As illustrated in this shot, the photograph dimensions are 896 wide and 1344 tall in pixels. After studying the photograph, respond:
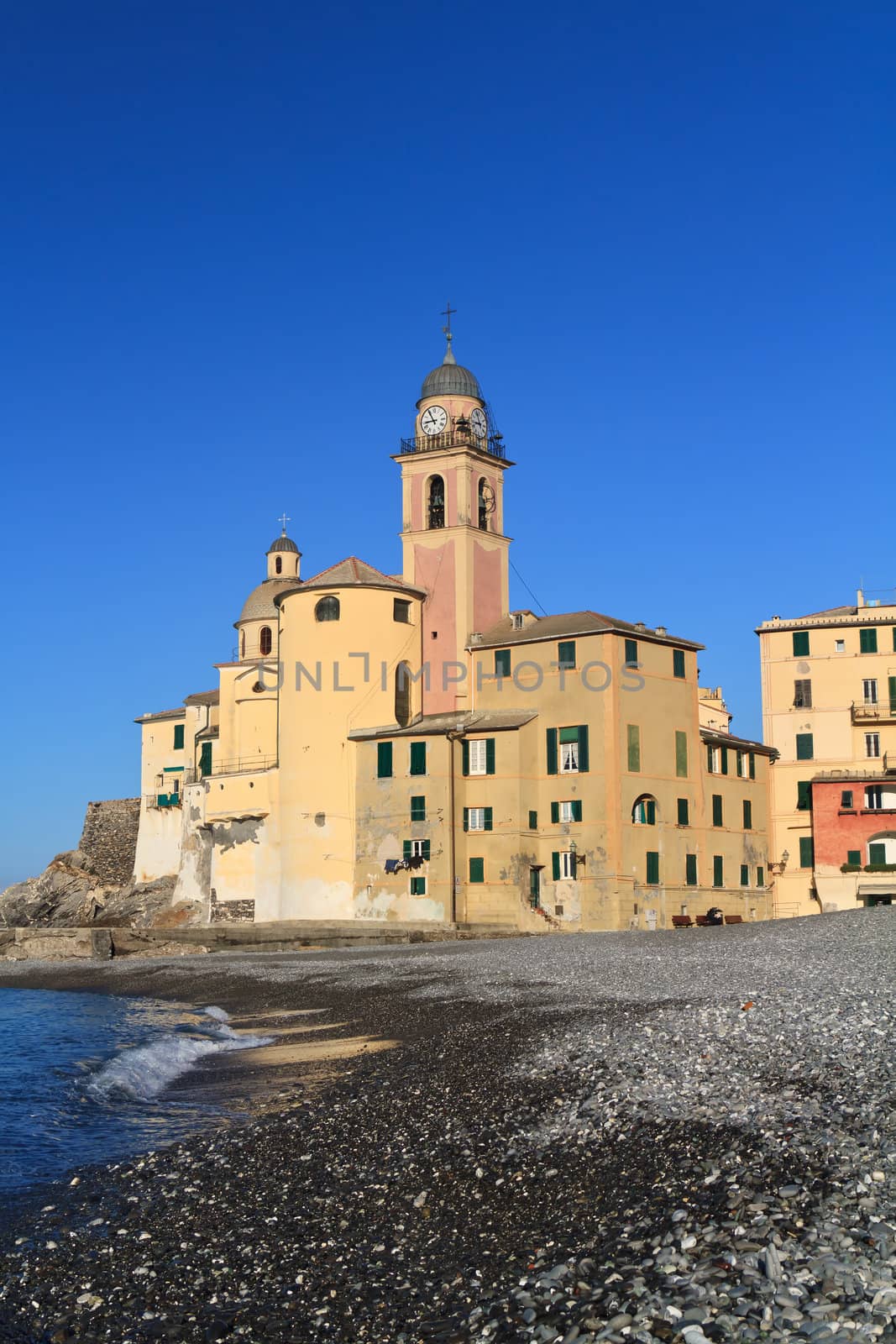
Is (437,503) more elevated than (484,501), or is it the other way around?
(484,501)

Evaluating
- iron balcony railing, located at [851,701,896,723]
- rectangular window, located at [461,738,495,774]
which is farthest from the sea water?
iron balcony railing, located at [851,701,896,723]

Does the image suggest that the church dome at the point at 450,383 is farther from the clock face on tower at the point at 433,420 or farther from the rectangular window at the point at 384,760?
the rectangular window at the point at 384,760

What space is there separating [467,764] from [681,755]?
8583 mm

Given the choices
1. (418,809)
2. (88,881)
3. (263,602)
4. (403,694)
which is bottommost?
(88,881)

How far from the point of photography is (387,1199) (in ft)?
33.6

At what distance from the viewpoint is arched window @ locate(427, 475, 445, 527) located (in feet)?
182

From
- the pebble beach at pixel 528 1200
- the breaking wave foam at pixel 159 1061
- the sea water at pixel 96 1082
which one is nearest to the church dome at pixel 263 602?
the sea water at pixel 96 1082

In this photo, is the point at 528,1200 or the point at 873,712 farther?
the point at 873,712

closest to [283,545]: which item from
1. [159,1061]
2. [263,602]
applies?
[263,602]

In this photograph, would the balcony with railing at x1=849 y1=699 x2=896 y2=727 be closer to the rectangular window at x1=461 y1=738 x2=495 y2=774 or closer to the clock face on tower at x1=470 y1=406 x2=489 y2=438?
the rectangular window at x1=461 y1=738 x2=495 y2=774

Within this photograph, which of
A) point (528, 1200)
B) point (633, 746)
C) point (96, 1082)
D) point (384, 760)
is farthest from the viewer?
point (384, 760)

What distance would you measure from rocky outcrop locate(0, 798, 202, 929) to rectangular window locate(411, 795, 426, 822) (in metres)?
20.5

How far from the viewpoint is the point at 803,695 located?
195 ft

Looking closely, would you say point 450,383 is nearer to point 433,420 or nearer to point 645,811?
point 433,420
